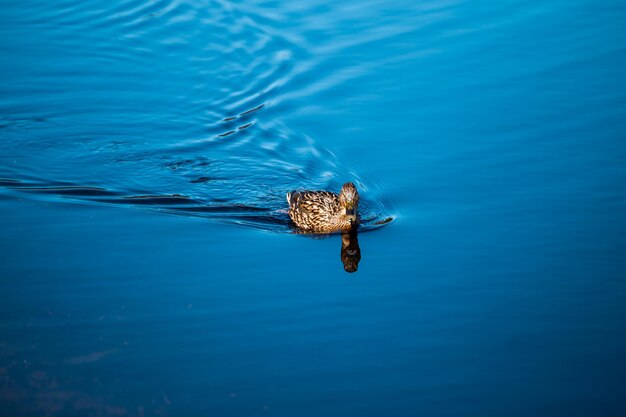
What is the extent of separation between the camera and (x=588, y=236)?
391 inches

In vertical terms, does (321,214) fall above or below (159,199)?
above

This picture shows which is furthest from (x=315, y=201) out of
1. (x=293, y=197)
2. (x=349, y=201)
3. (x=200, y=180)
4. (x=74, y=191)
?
(x=74, y=191)

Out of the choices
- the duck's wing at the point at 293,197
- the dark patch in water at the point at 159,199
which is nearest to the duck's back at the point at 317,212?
the duck's wing at the point at 293,197

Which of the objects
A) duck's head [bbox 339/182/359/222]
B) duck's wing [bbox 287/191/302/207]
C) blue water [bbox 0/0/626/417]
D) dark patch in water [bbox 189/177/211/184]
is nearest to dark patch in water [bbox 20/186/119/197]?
blue water [bbox 0/0/626/417]

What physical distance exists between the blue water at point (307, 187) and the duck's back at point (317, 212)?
0.16 meters

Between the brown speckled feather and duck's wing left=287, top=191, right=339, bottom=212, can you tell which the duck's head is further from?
duck's wing left=287, top=191, right=339, bottom=212

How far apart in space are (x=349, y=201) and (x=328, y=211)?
13.4 inches

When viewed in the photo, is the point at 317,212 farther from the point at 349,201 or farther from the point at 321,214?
the point at 349,201

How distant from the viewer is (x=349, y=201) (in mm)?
10445

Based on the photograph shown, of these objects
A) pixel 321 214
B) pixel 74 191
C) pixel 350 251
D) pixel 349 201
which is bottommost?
pixel 74 191

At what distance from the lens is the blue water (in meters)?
7.55

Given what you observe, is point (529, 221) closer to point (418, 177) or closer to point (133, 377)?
point (418, 177)

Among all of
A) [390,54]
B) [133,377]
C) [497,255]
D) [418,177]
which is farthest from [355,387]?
[390,54]

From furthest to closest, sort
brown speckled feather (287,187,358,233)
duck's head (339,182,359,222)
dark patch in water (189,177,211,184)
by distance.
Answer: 1. dark patch in water (189,177,211,184)
2. brown speckled feather (287,187,358,233)
3. duck's head (339,182,359,222)
